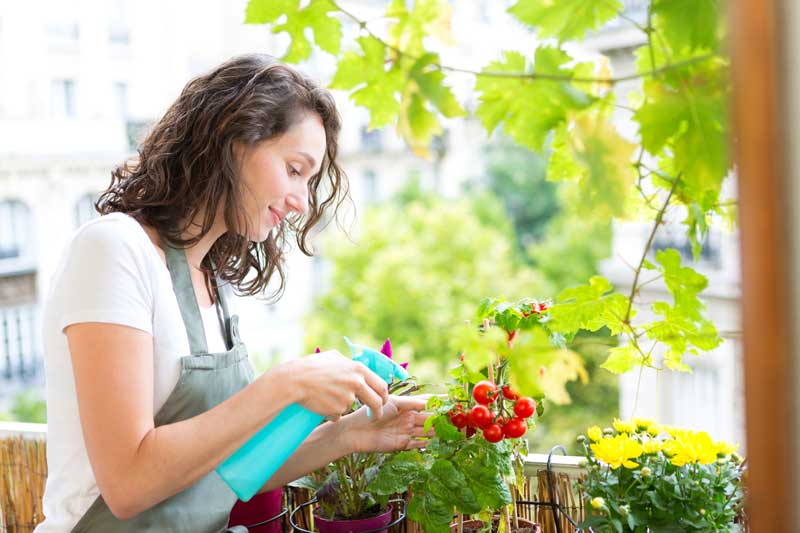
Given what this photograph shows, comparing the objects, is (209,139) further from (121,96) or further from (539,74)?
(121,96)

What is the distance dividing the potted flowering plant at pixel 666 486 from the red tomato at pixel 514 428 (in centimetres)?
9

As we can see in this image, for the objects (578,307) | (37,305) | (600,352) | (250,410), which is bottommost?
(600,352)

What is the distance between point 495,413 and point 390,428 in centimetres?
20

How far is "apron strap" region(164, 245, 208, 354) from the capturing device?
42.9 inches

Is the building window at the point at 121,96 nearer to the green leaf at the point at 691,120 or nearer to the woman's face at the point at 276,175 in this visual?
the woman's face at the point at 276,175

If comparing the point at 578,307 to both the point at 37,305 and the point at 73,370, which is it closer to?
the point at 73,370

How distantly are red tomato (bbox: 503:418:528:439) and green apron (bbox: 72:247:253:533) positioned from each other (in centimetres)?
37

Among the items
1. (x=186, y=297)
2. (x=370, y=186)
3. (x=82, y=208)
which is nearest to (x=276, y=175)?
A: (x=186, y=297)

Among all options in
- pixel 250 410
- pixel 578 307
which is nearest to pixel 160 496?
pixel 250 410

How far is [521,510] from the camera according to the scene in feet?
4.01

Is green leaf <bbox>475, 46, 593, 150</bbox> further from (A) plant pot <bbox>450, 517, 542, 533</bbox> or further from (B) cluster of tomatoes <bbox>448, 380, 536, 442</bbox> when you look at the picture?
(A) plant pot <bbox>450, 517, 542, 533</bbox>

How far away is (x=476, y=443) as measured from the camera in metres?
1.02

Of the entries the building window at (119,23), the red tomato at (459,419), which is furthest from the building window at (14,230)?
the red tomato at (459,419)

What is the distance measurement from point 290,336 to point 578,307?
59.2 feet
